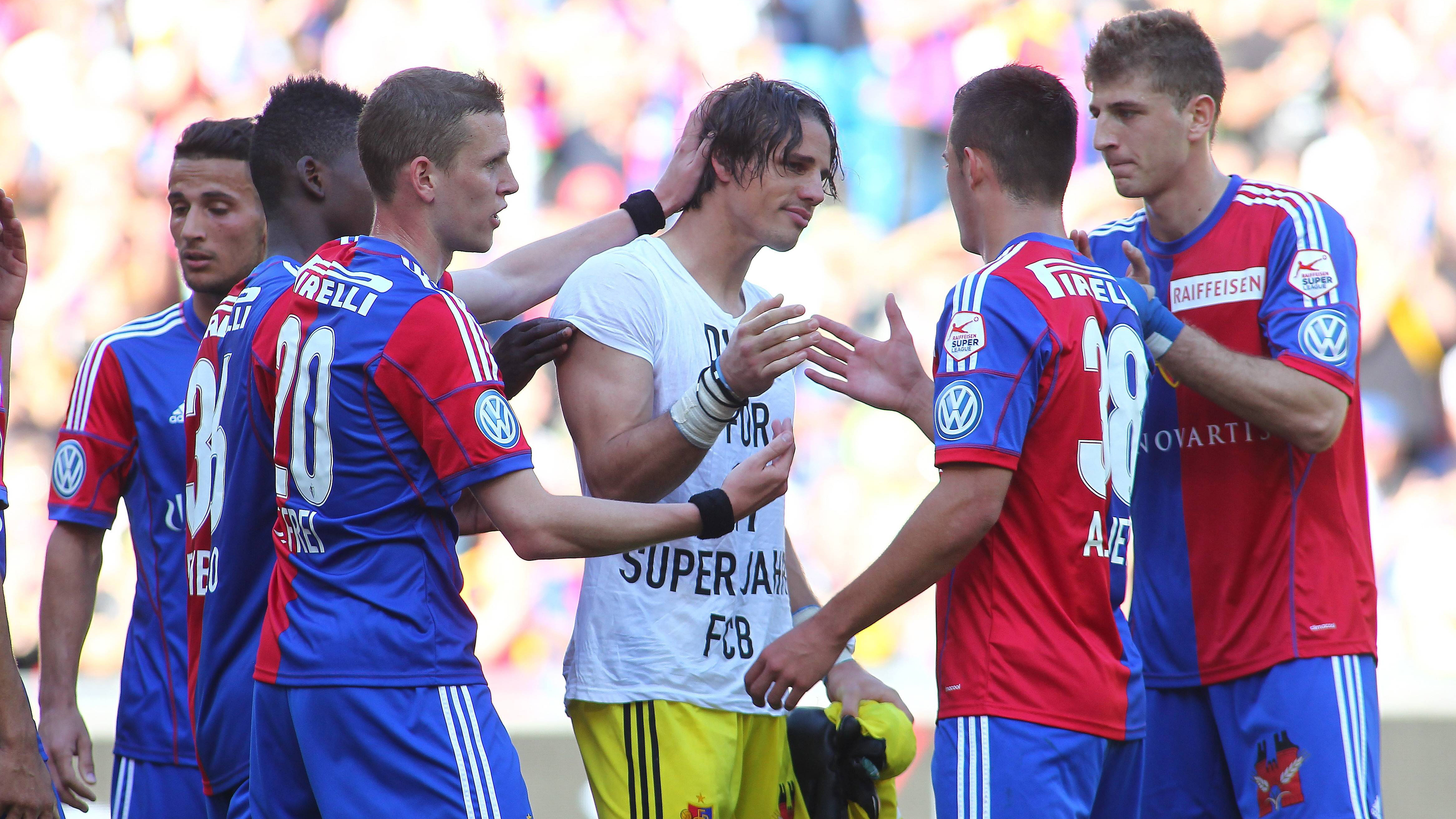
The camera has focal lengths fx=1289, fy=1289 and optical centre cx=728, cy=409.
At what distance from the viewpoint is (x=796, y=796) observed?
3.22 meters

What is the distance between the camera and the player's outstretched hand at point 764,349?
9.09ft

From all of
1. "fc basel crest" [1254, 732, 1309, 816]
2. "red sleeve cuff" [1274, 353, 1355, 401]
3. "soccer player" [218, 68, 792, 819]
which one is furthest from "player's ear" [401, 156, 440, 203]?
"fc basel crest" [1254, 732, 1309, 816]

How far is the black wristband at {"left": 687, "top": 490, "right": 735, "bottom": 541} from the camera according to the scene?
2611mm

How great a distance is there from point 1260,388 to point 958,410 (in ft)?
2.83

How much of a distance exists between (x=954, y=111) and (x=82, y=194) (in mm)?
5740

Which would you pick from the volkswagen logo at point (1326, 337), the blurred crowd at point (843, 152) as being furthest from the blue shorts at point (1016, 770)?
the blurred crowd at point (843, 152)

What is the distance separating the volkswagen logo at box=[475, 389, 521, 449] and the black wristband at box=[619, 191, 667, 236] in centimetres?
123

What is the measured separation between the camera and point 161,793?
333cm

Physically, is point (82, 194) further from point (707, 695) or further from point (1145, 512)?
point (1145, 512)

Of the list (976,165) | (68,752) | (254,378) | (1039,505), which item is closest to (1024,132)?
(976,165)

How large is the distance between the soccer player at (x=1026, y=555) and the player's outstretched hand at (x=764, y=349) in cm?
32

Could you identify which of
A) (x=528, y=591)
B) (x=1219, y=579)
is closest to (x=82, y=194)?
(x=528, y=591)

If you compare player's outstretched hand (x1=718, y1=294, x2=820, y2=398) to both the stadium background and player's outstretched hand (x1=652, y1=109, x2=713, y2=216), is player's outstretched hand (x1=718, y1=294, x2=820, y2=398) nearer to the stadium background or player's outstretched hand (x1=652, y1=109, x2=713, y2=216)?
player's outstretched hand (x1=652, y1=109, x2=713, y2=216)

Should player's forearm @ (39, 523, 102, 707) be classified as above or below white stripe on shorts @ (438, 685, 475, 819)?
above
